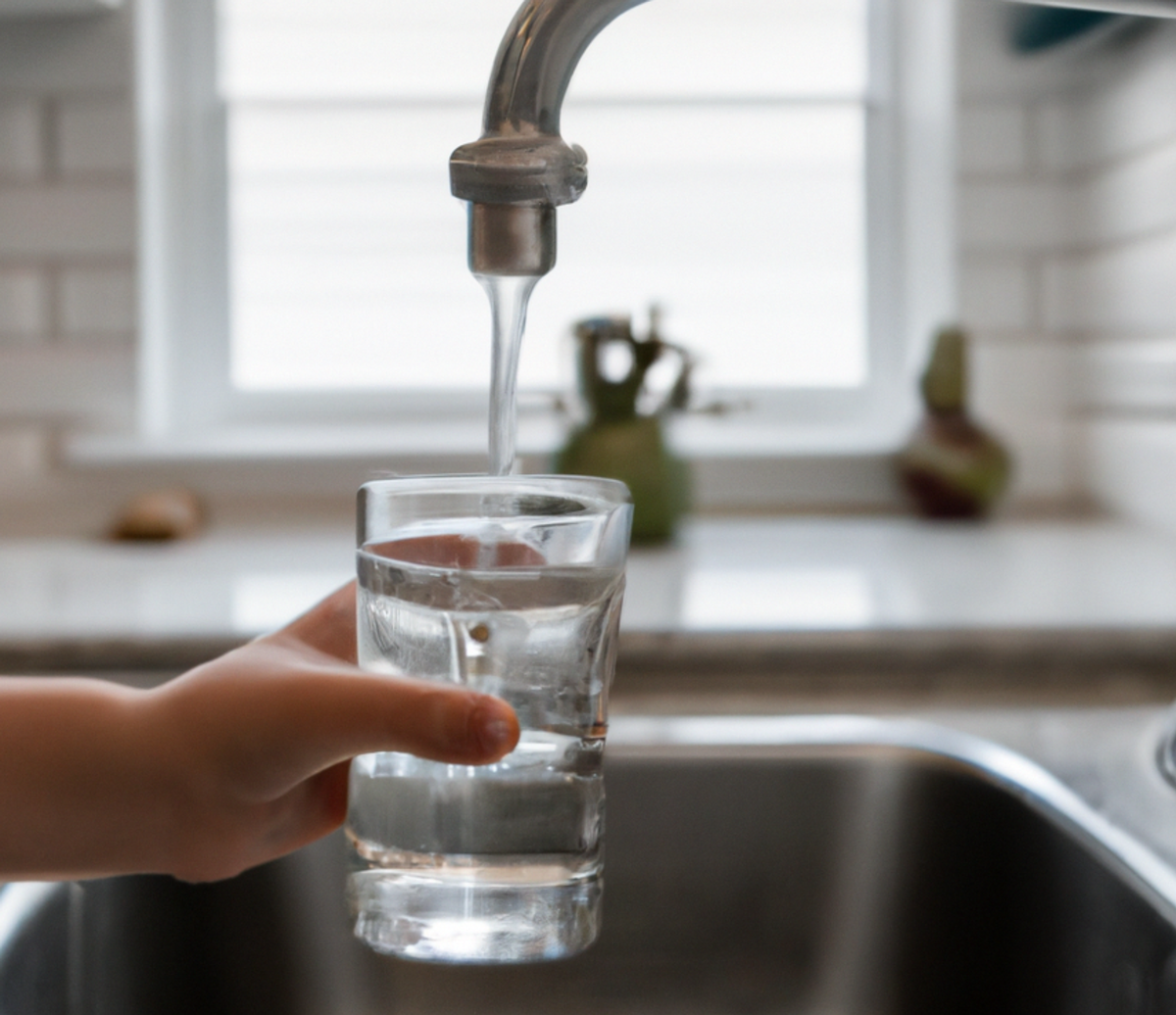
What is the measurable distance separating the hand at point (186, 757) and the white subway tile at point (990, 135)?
1443 mm

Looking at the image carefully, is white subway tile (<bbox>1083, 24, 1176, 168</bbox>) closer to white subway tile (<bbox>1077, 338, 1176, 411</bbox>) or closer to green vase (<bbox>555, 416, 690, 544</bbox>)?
white subway tile (<bbox>1077, 338, 1176, 411</bbox>)

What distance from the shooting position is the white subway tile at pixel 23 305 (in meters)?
1.66

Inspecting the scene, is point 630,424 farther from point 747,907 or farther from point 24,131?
point 24,131

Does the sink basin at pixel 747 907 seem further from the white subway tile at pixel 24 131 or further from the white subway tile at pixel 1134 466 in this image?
→ the white subway tile at pixel 24 131

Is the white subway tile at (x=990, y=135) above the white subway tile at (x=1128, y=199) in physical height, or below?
above

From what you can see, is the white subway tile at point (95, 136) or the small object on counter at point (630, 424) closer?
the small object on counter at point (630, 424)

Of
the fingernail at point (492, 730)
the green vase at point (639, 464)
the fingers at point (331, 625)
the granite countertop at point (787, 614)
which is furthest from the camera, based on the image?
the green vase at point (639, 464)

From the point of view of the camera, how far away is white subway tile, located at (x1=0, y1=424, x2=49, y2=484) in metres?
1.65

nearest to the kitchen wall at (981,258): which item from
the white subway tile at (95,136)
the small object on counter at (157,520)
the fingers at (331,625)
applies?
the white subway tile at (95,136)

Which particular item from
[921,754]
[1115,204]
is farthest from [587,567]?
[1115,204]

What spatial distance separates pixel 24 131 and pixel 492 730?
1581 mm

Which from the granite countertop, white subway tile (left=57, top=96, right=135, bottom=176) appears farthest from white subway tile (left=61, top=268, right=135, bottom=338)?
the granite countertop

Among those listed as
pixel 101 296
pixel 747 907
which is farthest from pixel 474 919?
pixel 101 296

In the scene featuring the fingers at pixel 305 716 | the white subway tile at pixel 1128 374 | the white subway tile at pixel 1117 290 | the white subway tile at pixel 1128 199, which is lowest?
the fingers at pixel 305 716
